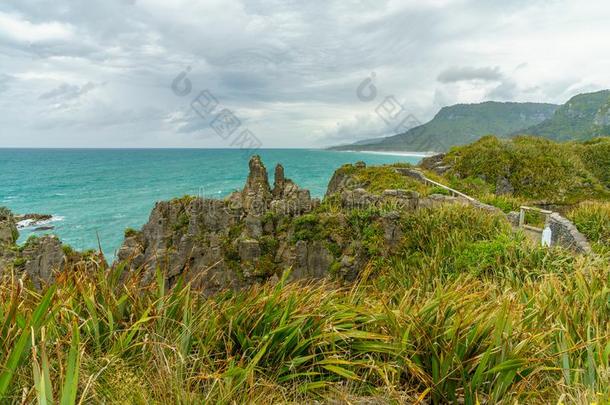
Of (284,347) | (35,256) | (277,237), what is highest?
(284,347)

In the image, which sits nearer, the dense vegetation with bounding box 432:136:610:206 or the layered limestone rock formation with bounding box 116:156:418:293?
the layered limestone rock formation with bounding box 116:156:418:293

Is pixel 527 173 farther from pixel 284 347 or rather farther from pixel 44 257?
pixel 44 257

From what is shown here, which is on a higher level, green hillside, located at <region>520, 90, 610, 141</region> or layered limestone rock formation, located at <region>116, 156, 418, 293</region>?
green hillside, located at <region>520, 90, 610, 141</region>

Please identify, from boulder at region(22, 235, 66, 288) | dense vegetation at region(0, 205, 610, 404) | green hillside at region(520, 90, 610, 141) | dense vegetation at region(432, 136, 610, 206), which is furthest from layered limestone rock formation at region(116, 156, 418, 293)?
green hillside at region(520, 90, 610, 141)

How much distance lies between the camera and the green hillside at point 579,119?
145m

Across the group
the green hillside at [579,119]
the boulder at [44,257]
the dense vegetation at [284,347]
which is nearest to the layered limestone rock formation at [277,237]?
the boulder at [44,257]

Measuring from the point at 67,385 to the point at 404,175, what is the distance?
23217 mm

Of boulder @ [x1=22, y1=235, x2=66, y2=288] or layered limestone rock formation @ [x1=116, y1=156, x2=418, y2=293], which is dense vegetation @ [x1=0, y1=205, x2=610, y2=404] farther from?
boulder @ [x1=22, y1=235, x2=66, y2=288]

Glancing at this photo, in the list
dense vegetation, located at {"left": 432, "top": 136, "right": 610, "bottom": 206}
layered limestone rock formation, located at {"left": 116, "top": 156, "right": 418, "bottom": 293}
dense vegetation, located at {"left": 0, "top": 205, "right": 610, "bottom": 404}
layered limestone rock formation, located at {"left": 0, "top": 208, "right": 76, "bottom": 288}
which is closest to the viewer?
dense vegetation, located at {"left": 0, "top": 205, "right": 610, "bottom": 404}

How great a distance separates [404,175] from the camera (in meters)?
23.7

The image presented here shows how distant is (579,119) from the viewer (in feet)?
539

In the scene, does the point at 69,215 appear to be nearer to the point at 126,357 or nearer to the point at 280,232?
the point at 280,232

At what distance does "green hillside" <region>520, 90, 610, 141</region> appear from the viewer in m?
145

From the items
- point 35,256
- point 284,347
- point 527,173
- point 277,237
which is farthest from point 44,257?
point 527,173
